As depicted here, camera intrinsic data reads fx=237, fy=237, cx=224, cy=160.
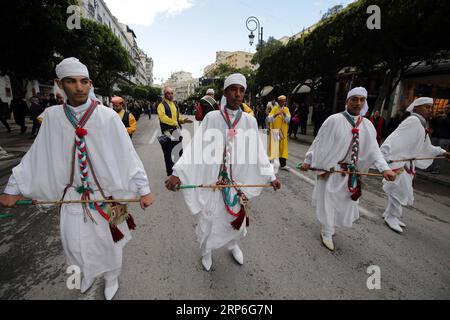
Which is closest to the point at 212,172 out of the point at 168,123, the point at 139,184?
the point at 139,184

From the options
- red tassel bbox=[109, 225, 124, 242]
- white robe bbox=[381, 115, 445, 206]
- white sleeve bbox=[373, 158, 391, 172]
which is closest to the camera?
red tassel bbox=[109, 225, 124, 242]

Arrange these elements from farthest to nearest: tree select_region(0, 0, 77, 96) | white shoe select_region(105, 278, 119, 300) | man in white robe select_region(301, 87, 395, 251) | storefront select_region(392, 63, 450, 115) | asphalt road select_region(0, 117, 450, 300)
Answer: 1. storefront select_region(392, 63, 450, 115)
2. tree select_region(0, 0, 77, 96)
3. man in white robe select_region(301, 87, 395, 251)
4. asphalt road select_region(0, 117, 450, 300)
5. white shoe select_region(105, 278, 119, 300)

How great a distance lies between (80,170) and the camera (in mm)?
1970

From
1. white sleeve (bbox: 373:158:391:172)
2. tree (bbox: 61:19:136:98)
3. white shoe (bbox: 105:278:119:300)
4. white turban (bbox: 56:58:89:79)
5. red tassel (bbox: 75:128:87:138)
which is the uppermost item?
tree (bbox: 61:19:136:98)

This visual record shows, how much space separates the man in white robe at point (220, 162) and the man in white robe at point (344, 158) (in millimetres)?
1057

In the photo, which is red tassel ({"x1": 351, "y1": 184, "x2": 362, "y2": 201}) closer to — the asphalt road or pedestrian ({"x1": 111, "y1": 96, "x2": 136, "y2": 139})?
the asphalt road

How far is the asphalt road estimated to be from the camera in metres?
2.41

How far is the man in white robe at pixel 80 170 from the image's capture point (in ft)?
6.28

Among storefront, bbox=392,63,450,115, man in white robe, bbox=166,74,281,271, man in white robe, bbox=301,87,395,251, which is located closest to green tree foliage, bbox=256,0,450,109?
storefront, bbox=392,63,450,115

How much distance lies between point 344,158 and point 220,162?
1772mm

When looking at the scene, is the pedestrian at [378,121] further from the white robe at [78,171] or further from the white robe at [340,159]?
the white robe at [78,171]

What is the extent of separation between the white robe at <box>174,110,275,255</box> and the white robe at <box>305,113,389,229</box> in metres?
1.06

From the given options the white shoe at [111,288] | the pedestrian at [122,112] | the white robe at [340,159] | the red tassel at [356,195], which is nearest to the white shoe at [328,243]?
the white robe at [340,159]
